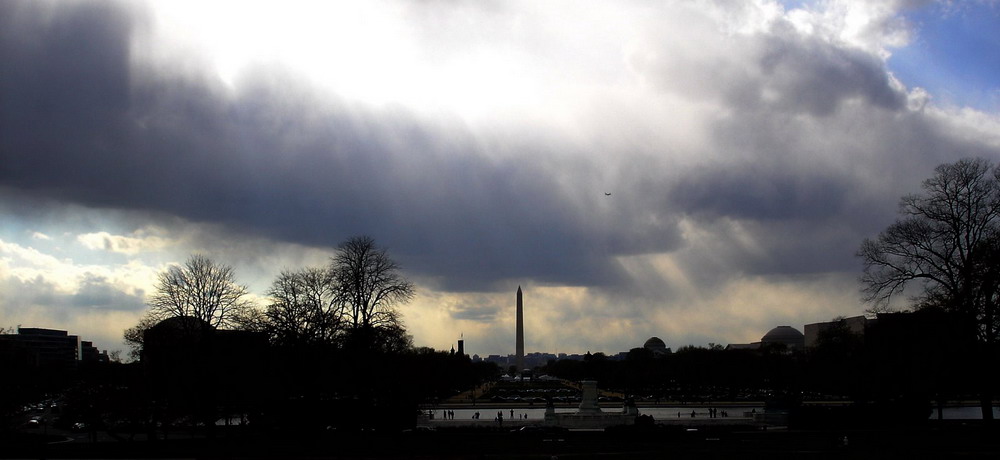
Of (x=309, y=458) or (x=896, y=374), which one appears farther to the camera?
(x=896, y=374)

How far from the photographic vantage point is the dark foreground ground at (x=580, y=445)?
40.4m

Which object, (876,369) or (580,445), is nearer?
(580,445)

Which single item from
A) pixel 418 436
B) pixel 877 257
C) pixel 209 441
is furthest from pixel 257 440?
pixel 877 257

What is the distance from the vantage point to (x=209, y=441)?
172 ft

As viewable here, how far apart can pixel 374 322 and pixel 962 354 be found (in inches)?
1348

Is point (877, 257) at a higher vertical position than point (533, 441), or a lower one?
higher

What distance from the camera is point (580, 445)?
1882 inches

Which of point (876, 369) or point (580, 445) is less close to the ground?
point (876, 369)

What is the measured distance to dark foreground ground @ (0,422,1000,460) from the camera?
40406mm

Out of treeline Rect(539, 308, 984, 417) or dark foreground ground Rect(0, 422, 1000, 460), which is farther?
treeline Rect(539, 308, 984, 417)

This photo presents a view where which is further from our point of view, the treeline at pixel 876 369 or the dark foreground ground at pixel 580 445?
the treeline at pixel 876 369

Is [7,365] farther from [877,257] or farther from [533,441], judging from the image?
[877,257]

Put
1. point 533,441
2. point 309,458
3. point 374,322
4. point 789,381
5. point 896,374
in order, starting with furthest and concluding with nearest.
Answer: point 789,381 → point 896,374 → point 374,322 → point 533,441 → point 309,458

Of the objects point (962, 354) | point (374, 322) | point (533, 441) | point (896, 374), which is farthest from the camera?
point (896, 374)
